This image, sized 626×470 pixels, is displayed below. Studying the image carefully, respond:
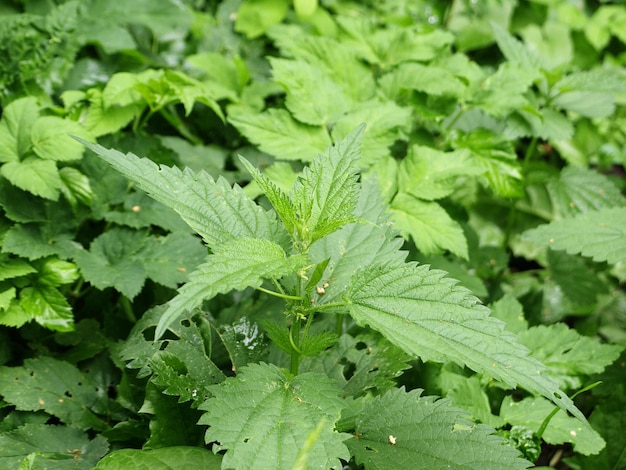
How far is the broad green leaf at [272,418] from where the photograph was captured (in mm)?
1165

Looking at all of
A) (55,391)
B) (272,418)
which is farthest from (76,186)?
(272,418)

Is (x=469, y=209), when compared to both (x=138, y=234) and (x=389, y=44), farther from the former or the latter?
(x=138, y=234)

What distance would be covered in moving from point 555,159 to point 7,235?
106 inches

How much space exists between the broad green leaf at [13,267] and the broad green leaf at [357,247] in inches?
35.2

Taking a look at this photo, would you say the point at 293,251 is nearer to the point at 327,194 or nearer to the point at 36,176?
the point at 327,194

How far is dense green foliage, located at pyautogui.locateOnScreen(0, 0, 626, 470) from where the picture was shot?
4.23ft

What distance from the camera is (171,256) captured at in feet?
6.33

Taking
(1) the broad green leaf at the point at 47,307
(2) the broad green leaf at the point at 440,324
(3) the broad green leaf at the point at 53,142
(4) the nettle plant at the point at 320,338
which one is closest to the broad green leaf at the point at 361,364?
(4) the nettle plant at the point at 320,338

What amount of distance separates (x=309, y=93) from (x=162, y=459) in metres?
1.35

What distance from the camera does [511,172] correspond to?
2221 millimetres

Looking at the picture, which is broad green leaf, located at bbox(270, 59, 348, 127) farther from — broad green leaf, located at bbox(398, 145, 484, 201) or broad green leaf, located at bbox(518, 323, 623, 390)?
broad green leaf, located at bbox(518, 323, 623, 390)

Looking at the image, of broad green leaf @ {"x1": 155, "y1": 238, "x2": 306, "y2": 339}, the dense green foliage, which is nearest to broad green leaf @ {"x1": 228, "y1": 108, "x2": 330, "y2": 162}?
the dense green foliage

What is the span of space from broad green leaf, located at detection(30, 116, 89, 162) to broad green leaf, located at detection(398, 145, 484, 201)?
110 cm

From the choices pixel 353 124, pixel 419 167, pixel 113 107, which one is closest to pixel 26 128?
pixel 113 107
